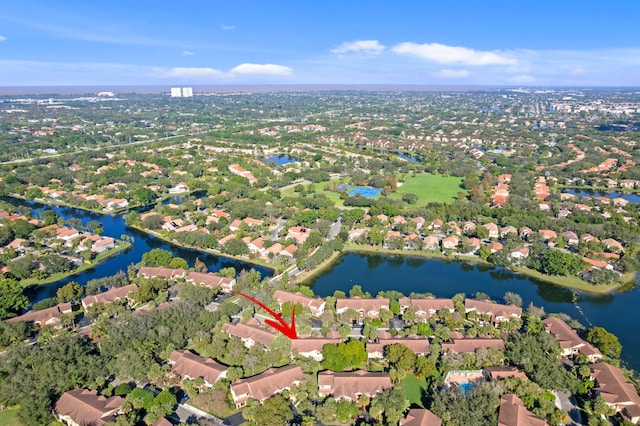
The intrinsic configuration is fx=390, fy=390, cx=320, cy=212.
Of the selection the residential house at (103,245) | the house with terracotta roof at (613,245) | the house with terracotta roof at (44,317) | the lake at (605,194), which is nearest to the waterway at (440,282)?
the residential house at (103,245)

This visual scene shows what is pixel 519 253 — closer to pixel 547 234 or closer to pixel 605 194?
pixel 547 234

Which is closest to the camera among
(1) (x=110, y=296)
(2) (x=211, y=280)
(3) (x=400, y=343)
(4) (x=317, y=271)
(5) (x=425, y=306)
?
(3) (x=400, y=343)

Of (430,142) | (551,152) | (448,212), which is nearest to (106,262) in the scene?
(448,212)

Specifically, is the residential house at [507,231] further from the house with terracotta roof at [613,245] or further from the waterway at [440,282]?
the house with terracotta roof at [613,245]

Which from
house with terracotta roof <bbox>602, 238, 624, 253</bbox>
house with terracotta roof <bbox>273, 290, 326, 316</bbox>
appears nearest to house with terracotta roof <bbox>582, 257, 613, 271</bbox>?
house with terracotta roof <bbox>602, 238, 624, 253</bbox>

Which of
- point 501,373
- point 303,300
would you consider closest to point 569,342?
point 501,373
